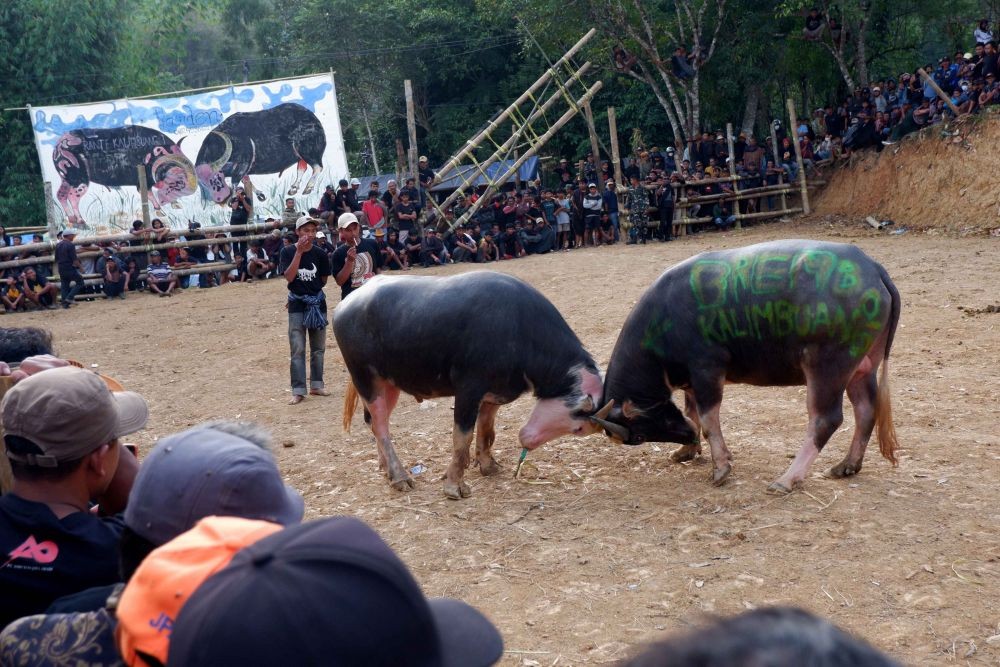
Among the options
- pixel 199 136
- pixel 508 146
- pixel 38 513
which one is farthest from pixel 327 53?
pixel 38 513

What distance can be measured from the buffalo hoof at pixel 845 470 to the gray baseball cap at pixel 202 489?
15.4 feet

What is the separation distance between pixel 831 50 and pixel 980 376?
17266 mm

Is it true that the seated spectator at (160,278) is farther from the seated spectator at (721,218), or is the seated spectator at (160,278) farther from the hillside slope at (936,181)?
the hillside slope at (936,181)

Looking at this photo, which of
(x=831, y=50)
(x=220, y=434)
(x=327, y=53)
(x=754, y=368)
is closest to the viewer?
(x=220, y=434)

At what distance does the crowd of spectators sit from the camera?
4.72ft

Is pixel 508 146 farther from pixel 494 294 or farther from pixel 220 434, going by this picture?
pixel 220 434

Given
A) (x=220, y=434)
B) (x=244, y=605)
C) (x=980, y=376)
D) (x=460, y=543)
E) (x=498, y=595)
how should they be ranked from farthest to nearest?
(x=980, y=376) → (x=460, y=543) → (x=498, y=595) → (x=220, y=434) → (x=244, y=605)

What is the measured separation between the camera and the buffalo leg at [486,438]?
22.2 ft

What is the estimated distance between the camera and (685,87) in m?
23.6

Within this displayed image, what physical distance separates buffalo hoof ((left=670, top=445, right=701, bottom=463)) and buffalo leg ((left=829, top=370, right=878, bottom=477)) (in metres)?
1.01

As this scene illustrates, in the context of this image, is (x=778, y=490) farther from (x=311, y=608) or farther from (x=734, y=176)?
(x=734, y=176)

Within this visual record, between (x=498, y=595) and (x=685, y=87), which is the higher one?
(x=685, y=87)

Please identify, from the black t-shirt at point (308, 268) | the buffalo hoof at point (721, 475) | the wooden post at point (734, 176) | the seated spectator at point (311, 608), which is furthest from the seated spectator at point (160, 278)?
the seated spectator at point (311, 608)

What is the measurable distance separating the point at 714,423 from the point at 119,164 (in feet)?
68.8
